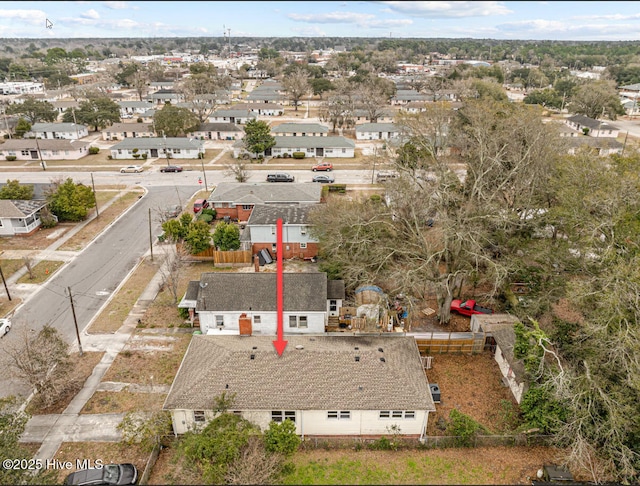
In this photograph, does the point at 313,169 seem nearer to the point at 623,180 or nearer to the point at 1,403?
the point at 623,180

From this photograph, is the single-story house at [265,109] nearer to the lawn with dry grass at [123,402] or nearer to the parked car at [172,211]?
the parked car at [172,211]

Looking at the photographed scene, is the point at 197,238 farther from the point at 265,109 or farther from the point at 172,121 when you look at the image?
the point at 265,109

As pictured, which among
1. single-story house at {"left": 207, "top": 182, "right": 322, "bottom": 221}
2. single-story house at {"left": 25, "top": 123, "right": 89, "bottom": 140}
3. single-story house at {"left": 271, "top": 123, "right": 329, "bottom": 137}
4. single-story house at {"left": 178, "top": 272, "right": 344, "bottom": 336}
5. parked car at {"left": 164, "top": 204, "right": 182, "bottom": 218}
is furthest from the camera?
single-story house at {"left": 271, "top": 123, "right": 329, "bottom": 137}

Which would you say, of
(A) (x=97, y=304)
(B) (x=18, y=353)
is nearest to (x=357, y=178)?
(A) (x=97, y=304)

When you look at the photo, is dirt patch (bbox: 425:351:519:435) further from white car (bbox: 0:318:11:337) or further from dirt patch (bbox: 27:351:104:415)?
white car (bbox: 0:318:11:337)

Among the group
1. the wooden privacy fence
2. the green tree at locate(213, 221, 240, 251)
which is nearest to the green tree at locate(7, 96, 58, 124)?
the green tree at locate(213, 221, 240, 251)

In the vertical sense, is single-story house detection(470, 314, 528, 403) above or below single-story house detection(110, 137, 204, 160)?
below
